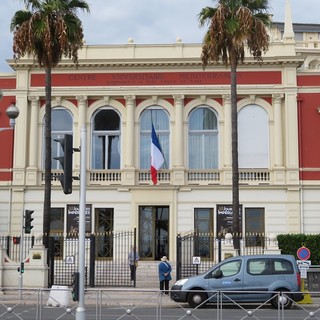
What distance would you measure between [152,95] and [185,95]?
1877 mm

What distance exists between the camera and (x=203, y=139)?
3784 centimetres

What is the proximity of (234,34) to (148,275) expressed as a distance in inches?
501

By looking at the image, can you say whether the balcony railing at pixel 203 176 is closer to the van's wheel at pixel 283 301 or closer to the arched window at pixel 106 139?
the arched window at pixel 106 139

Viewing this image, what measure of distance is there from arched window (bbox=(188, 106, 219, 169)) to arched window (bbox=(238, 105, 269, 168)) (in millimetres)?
1481

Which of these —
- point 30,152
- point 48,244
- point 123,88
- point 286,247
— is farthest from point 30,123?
point 286,247

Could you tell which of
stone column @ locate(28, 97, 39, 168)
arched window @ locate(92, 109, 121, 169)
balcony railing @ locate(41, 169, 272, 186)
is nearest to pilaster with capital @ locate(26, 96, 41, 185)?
stone column @ locate(28, 97, 39, 168)

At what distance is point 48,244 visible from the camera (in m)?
27.5

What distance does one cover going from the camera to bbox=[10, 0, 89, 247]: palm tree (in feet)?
90.9

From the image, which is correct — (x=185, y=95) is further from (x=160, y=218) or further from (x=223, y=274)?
(x=223, y=274)

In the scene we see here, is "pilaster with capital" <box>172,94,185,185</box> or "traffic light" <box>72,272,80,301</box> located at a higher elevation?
"pilaster with capital" <box>172,94,185,185</box>

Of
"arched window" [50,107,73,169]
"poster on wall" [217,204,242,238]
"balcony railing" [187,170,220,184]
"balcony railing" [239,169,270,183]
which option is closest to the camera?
"poster on wall" [217,204,242,238]

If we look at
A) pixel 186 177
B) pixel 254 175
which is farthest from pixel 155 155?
pixel 254 175

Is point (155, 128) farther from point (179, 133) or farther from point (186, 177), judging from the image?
point (186, 177)

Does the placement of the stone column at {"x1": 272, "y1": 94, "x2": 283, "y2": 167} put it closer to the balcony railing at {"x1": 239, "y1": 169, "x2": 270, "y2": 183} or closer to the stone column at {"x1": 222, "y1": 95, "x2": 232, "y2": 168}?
the balcony railing at {"x1": 239, "y1": 169, "x2": 270, "y2": 183}
